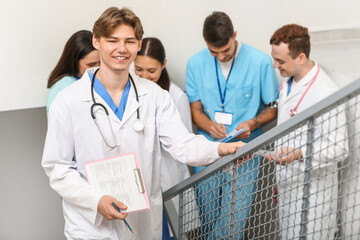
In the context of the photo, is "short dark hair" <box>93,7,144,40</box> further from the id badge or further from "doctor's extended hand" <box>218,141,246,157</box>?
the id badge

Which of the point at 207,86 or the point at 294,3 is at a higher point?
the point at 294,3

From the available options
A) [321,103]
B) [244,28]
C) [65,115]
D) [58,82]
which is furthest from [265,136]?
[244,28]

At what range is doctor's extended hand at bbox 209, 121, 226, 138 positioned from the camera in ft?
9.19

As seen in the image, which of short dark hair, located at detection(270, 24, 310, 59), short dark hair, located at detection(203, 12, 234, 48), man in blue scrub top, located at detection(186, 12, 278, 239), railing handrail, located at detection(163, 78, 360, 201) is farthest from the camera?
man in blue scrub top, located at detection(186, 12, 278, 239)

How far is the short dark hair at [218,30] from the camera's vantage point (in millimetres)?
2664

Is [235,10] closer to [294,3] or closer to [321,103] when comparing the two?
[294,3]

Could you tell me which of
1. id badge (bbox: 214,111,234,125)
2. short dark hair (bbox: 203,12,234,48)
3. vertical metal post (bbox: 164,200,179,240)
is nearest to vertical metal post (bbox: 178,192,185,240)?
vertical metal post (bbox: 164,200,179,240)

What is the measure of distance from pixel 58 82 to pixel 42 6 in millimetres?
583

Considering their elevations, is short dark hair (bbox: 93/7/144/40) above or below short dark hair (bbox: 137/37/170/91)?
below

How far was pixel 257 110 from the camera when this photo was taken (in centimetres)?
295

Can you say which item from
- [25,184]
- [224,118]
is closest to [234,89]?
[224,118]

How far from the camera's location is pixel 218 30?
2660 millimetres

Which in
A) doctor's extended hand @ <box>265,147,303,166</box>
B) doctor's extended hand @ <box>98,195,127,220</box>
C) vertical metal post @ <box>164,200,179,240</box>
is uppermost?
doctor's extended hand @ <box>265,147,303,166</box>

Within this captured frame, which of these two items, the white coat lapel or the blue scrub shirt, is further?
the blue scrub shirt
